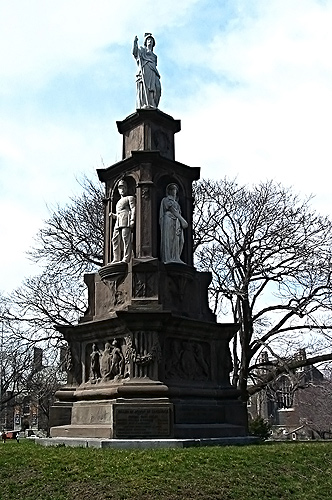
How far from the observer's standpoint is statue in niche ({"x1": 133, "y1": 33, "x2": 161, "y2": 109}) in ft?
53.4

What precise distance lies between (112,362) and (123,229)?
3.38 metres

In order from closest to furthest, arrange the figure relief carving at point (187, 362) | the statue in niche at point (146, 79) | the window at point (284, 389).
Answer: the figure relief carving at point (187, 362) → the statue in niche at point (146, 79) → the window at point (284, 389)

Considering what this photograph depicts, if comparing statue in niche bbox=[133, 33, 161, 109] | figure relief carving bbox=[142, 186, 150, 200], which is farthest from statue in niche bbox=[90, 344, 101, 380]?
statue in niche bbox=[133, 33, 161, 109]

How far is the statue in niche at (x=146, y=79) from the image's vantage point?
16.3 meters

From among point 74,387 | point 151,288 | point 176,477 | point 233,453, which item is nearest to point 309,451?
point 233,453

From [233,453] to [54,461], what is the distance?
3.14 meters

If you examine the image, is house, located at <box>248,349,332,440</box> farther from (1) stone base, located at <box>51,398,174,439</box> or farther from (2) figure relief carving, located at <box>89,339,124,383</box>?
(1) stone base, located at <box>51,398,174,439</box>

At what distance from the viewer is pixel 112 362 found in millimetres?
13297

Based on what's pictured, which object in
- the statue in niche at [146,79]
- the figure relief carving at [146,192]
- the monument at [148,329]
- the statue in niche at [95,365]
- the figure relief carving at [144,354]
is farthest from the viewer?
the statue in niche at [146,79]

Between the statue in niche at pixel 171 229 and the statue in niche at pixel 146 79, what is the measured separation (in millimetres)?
3146

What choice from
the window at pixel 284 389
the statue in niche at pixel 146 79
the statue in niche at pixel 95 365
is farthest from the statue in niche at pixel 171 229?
the window at pixel 284 389

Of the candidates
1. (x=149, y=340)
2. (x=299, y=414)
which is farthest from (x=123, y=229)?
(x=299, y=414)

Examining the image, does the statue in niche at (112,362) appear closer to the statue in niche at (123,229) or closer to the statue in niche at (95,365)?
the statue in niche at (95,365)

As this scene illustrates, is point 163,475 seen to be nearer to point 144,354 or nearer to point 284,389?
point 144,354
